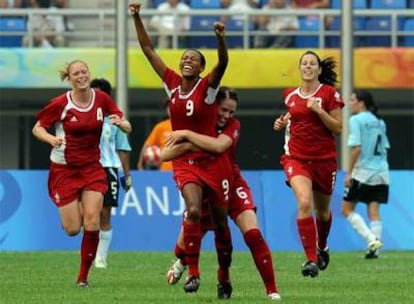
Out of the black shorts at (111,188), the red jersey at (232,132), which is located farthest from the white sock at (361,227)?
the red jersey at (232,132)

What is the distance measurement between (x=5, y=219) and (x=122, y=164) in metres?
4.29

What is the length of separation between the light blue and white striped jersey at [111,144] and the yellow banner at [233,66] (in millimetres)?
10286

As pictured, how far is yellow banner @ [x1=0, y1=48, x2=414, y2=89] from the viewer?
27.7 metres

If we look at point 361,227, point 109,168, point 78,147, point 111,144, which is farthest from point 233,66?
point 78,147

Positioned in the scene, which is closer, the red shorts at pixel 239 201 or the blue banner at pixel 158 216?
the red shorts at pixel 239 201

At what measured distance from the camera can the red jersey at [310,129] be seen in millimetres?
15016

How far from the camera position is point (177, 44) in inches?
1116

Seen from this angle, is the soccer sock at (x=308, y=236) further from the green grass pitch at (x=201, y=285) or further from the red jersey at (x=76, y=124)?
the red jersey at (x=76, y=124)

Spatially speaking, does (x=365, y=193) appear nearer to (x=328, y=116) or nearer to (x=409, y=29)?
(x=328, y=116)

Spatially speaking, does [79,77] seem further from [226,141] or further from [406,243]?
[406,243]

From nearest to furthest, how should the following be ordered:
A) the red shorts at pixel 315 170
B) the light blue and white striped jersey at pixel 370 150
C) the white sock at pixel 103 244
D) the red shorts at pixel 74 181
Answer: the red shorts at pixel 74 181, the red shorts at pixel 315 170, the white sock at pixel 103 244, the light blue and white striped jersey at pixel 370 150

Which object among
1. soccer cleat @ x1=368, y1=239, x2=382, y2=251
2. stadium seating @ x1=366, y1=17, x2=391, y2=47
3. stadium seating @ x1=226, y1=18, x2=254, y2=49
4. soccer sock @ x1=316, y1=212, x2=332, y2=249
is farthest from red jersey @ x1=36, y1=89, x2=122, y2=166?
stadium seating @ x1=366, y1=17, x2=391, y2=47

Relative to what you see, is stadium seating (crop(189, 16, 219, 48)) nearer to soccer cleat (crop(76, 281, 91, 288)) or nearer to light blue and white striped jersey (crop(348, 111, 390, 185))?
light blue and white striped jersey (crop(348, 111, 390, 185))

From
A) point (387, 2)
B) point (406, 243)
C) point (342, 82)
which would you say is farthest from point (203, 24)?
point (406, 243)
